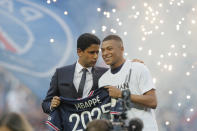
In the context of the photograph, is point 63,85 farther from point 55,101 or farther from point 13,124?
point 13,124

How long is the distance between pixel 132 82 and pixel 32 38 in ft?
7.87

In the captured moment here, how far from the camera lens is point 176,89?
6230 mm

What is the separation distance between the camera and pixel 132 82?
300 cm

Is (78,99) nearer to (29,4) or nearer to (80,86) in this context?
(80,86)

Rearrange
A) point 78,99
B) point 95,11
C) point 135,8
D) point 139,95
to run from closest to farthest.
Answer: point 139,95 → point 78,99 → point 95,11 → point 135,8

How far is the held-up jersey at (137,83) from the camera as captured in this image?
291cm

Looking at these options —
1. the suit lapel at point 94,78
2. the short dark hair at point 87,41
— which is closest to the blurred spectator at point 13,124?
the suit lapel at point 94,78

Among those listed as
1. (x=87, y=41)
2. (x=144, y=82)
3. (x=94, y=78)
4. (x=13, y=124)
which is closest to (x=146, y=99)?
(x=144, y=82)

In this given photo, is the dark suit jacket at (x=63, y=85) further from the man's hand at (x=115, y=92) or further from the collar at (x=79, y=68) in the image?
the man's hand at (x=115, y=92)

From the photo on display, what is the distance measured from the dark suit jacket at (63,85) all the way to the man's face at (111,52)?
29cm

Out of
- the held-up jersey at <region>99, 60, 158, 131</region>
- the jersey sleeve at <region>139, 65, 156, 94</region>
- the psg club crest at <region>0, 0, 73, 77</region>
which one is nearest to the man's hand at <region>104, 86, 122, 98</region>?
the held-up jersey at <region>99, 60, 158, 131</region>

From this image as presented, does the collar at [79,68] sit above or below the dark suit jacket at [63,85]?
above

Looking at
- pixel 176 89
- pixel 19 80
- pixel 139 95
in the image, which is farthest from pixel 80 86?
pixel 176 89

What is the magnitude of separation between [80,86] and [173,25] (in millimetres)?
3386
